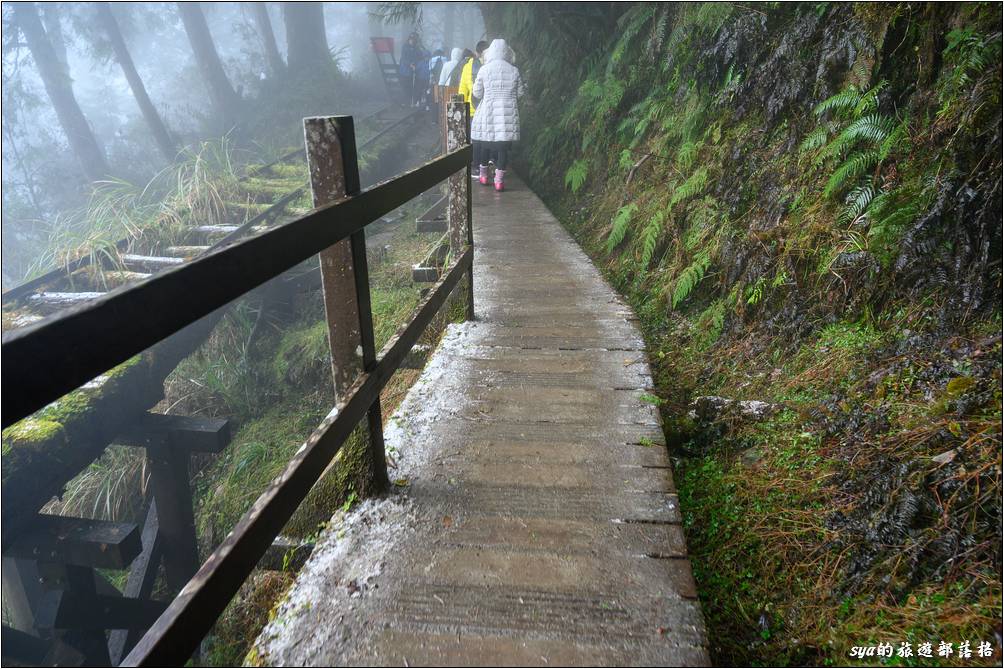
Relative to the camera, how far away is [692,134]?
5.77 m

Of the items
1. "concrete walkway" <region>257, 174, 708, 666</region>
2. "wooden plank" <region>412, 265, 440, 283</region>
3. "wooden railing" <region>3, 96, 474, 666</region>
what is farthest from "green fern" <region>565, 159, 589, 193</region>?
"wooden railing" <region>3, 96, 474, 666</region>

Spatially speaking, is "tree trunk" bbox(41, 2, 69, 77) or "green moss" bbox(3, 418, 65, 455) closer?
"green moss" bbox(3, 418, 65, 455)

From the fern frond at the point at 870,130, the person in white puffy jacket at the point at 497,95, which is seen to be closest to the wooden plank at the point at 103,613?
the fern frond at the point at 870,130

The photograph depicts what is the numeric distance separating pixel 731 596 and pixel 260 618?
2250 millimetres

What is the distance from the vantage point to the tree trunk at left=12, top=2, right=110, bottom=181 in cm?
2038

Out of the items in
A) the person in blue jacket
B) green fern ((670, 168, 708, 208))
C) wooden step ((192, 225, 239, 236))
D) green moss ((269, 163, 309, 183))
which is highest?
the person in blue jacket

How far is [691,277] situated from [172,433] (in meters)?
4.80

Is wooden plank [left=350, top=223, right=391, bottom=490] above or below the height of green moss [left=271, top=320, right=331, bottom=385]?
above

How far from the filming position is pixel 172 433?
5.44m

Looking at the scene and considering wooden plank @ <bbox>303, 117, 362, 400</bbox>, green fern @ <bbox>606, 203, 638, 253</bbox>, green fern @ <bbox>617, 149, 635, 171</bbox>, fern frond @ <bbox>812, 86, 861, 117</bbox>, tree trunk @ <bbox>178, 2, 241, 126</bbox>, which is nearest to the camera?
wooden plank @ <bbox>303, 117, 362, 400</bbox>

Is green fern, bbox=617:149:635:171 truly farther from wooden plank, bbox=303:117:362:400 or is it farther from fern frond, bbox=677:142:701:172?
wooden plank, bbox=303:117:362:400

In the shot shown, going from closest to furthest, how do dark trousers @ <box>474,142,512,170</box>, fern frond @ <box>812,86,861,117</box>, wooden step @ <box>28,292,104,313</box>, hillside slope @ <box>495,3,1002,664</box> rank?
hillside slope @ <box>495,3,1002,664</box> → fern frond @ <box>812,86,861,117</box> → wooden step @ <box>28,292,104,313</box> → dark trousers @ <box>474,142,512,170</box>

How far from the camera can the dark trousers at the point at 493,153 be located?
8727mm

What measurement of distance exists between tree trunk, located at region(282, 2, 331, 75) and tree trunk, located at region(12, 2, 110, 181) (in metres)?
8.20
